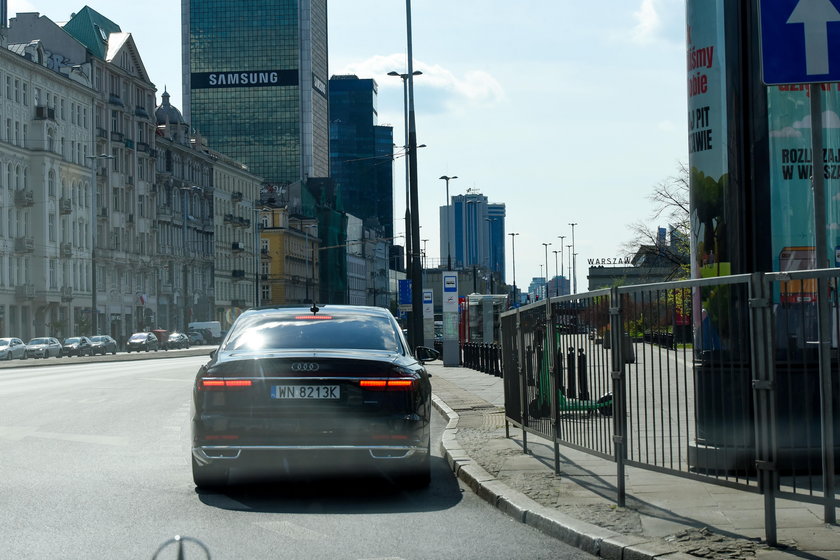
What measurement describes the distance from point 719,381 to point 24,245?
259 feet

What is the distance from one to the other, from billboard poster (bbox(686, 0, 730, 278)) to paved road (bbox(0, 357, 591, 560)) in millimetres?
2839

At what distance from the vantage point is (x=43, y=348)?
7000 cm

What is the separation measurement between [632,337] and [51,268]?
265 ft

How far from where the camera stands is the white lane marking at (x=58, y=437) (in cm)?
1494

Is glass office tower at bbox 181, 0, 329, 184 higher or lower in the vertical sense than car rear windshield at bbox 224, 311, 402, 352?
higher

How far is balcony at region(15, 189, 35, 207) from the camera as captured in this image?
82000 millimetres

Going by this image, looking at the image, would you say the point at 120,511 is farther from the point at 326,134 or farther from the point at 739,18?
the point at 326,134

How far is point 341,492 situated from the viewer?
1043 centimetres

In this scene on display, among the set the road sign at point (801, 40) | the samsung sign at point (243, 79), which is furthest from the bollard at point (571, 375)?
the samsung sign at point (243, 79)

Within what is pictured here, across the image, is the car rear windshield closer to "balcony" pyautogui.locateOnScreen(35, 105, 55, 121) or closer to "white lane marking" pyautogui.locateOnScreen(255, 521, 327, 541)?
"white lane marking" pyautogui.locateOnScreen(255, 521, 327, 541)

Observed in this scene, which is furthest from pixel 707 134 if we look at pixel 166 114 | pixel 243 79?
pixel 243 79

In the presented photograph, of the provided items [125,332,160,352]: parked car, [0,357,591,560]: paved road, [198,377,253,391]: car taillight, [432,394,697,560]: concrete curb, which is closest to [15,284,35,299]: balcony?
[125,332,160,352]: parked car

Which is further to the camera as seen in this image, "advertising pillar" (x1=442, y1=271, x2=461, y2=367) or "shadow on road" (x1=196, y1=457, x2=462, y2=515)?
"advertising pillar" (x1=442, y1=271, x2=461, y2=367)

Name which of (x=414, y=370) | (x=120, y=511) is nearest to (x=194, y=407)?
(x=120, y=511)
